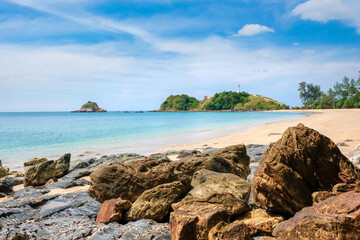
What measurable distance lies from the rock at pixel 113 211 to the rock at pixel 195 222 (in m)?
1.51

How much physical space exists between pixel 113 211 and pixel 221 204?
2.18m

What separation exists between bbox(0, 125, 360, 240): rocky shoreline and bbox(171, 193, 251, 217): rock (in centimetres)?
2

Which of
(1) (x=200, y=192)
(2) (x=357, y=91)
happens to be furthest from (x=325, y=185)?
(2) (x=357, y=91)

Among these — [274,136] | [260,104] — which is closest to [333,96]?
[260,104]

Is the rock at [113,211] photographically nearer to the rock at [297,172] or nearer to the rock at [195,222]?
the rock at [195,222]

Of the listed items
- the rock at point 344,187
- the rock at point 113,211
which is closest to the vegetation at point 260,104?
the rock at point 344,187

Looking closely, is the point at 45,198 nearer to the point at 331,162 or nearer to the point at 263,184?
the point at 263,184

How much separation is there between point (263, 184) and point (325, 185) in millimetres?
1257

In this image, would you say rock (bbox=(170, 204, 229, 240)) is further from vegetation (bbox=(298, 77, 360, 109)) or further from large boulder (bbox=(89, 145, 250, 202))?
vegetation (bbox=(298, 77, 360, 109))

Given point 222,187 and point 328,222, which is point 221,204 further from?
point 328,222

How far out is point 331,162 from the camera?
4.66m

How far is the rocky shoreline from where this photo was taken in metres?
3.51

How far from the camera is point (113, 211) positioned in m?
4.91

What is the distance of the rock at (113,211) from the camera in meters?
4.85
